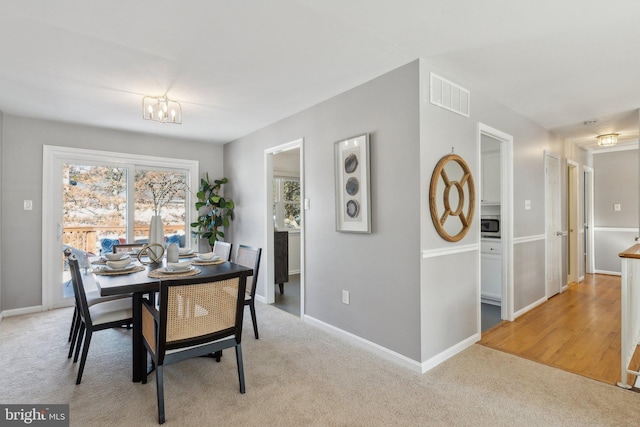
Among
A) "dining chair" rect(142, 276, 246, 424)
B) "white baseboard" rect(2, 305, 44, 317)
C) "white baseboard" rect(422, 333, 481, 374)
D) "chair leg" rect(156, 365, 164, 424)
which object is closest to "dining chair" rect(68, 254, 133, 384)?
"dining chair" rect(142, 276, 246, 424)

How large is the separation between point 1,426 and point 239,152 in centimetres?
383

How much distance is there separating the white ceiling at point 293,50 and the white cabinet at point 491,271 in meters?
1.71

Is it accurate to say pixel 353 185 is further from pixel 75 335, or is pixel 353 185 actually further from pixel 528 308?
pixel 528 308

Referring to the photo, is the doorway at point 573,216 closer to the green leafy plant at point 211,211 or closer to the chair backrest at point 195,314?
the green leafy plant at point 211,211

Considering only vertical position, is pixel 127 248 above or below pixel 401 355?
above

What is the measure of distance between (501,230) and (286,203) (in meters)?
3.70

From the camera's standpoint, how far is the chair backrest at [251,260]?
3.04 metres

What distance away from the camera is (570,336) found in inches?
124

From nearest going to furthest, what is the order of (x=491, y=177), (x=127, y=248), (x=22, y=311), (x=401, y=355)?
(x=401, y=355) → (x=127, y=248) → (x=22, y=311) → (x=491, y=177)

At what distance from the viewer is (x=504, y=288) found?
358 centimetres

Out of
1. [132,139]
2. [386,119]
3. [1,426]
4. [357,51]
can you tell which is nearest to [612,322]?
[386,119]

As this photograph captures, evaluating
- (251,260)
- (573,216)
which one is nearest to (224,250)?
(251,260)

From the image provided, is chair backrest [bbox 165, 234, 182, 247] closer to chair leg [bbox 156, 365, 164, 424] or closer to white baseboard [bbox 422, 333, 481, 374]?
chair leg [bbox 156, 365, 164, 424]

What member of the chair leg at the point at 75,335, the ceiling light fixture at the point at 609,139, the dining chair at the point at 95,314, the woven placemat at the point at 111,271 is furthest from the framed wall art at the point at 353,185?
the ceiling light fixture at the point at 609,139
